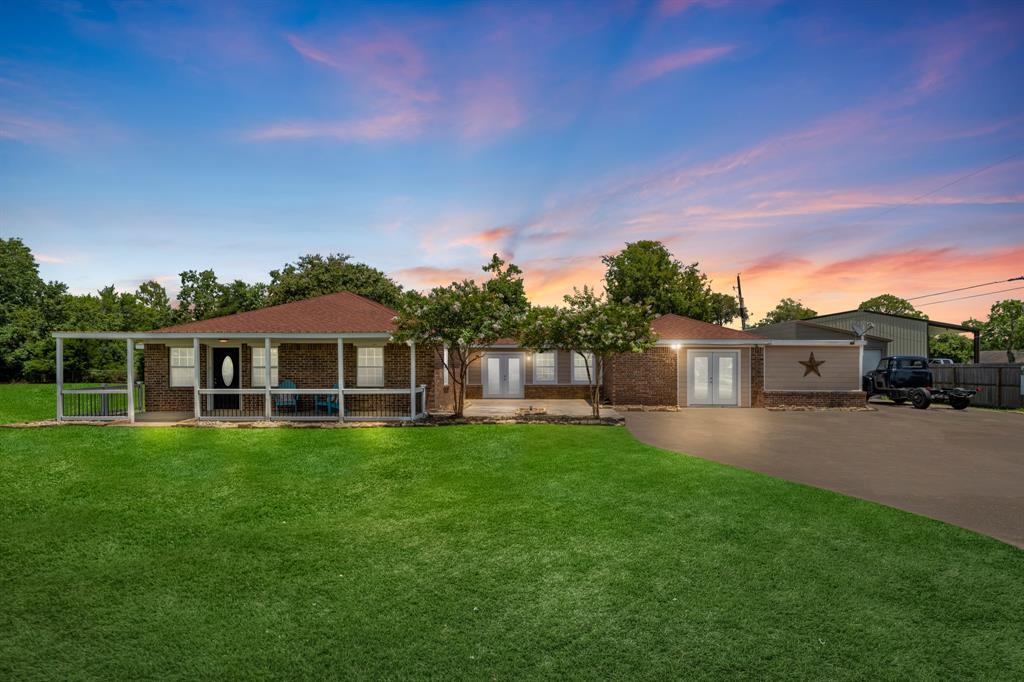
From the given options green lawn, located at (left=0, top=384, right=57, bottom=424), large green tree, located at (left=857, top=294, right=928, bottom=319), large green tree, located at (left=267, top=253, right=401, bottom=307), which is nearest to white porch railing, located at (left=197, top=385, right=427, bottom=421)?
green lawn, located at (left=0, top=384, right=57, bottom=424)

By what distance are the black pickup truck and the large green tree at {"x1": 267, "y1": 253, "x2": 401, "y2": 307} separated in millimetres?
30384

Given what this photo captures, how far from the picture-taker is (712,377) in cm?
2142

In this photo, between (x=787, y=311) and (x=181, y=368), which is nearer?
(x=181, y=368)

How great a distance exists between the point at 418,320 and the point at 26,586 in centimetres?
1066

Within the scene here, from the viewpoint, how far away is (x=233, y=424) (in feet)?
48.2

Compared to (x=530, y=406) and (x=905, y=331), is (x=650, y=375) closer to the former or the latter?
(x=530, y=406)

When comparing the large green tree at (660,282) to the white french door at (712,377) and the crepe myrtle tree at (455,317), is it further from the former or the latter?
the crepe myrtle tree at (455,317)

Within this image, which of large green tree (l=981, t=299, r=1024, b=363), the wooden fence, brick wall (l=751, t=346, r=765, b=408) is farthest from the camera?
large green tree (l=981, t=299, r=1024, b=363)

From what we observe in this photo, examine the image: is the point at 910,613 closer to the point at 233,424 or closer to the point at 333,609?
the point at 333,609

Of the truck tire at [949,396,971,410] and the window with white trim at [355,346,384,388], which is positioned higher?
the window with white trim at [355,346,384,388]

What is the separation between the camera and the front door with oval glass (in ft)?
59.1

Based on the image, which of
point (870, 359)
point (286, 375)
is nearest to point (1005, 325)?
point (870, 359)

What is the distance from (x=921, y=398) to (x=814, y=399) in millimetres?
4722

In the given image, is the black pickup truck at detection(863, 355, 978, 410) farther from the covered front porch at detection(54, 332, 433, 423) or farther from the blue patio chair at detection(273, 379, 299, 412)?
the blue patio chair at detection(273, 379, 299, 412)
